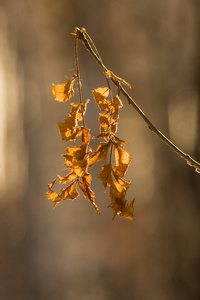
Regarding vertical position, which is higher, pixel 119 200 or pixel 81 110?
pixel 81 110

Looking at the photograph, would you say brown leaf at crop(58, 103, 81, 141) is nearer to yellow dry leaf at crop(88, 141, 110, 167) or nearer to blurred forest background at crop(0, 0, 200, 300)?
yellow dry leaf at crop(88, 141, 110, 167)

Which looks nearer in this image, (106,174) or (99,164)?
(106,174)

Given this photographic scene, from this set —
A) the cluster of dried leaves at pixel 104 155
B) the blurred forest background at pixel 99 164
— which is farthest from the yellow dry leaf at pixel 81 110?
the blurred forest background at pixel 99 164

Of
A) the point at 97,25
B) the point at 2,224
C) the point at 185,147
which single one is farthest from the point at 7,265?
the point at 97,25

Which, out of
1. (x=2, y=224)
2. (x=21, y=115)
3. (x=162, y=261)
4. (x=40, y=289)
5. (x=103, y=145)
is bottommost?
(x=40, y=289)

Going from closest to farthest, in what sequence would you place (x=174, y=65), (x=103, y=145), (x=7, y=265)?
1. (x=103, y=145)
2. (x=7, y=265)
3. (x=174, y=65)

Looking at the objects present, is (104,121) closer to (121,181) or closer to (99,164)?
(121,181)

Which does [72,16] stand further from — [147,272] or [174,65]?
[147,272]

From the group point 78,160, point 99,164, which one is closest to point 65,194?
point 78,160
